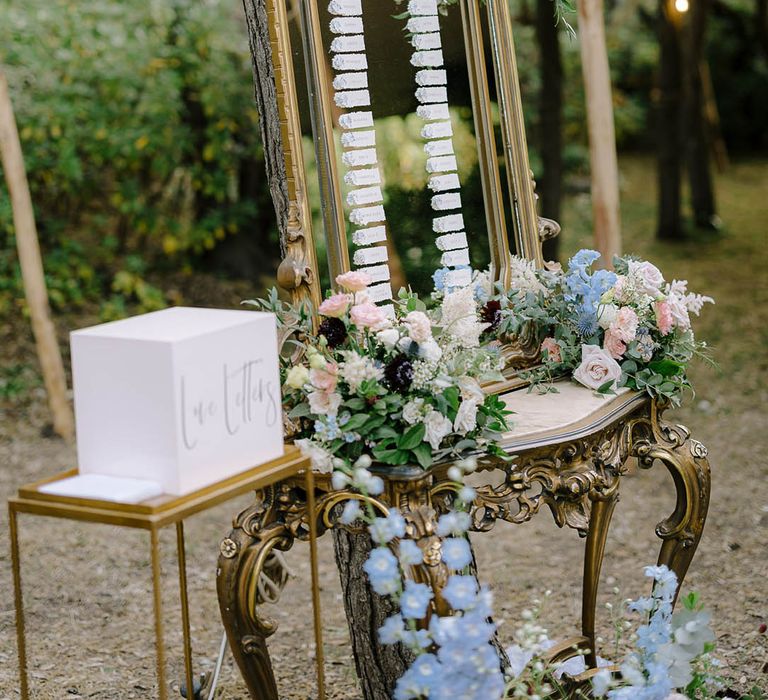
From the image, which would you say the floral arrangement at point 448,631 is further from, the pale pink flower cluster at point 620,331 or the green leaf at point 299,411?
the pale pink flower cluster at point 620,331

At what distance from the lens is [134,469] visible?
5.49 ft

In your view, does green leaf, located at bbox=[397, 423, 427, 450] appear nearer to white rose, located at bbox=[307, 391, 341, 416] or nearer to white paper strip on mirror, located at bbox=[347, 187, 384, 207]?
white rose, located at bbox=[307, 391, 341, 416]

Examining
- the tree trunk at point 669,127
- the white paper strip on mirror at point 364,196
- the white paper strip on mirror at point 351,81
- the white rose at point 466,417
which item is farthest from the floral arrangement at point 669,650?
the tree trunk at point 669,127

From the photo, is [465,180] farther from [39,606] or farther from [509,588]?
[39,606]

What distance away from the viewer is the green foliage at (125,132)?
20.6 feet

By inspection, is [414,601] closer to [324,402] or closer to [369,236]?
[324,402]

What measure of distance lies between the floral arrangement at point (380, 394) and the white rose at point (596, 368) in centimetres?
43

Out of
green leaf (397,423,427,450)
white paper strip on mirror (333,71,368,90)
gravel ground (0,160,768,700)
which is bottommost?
gravel ground (0,160,768,700)

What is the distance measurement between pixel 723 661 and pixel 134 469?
2.09 m

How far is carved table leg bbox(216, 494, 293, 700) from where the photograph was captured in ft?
6.88

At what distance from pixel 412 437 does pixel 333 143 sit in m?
0.74

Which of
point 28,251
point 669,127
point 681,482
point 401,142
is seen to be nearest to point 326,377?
point 401,142

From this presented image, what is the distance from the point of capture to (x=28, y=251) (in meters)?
5.20

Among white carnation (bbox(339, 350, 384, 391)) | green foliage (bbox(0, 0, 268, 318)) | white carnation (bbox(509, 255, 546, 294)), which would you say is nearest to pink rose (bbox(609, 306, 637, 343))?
white carnation (bbox(509, 255, 546, 294))
